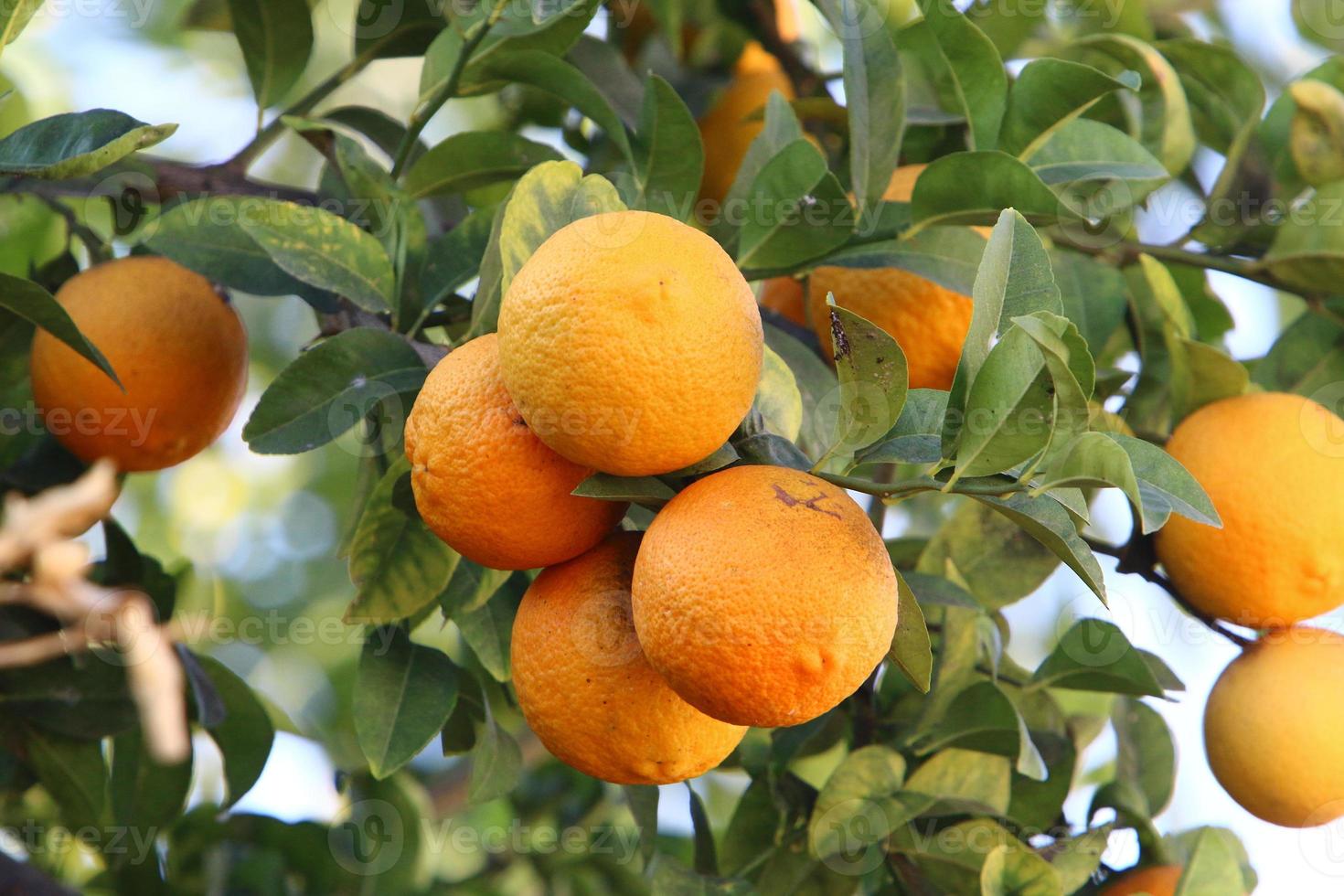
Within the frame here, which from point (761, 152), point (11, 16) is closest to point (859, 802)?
point (761, 152)

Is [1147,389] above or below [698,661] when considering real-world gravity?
below

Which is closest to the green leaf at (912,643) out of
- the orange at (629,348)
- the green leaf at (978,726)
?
the orange at (629,348)

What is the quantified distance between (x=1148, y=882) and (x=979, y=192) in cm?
79

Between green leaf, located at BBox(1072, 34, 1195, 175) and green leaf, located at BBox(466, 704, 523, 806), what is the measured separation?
3.45ft

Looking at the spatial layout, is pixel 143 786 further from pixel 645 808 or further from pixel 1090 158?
pixel 1090 158

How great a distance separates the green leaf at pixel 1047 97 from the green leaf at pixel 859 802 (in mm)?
664

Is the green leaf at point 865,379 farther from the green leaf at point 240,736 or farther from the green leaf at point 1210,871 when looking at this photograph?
the green leaf at point 240,736

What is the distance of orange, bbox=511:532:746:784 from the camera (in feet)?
3.00

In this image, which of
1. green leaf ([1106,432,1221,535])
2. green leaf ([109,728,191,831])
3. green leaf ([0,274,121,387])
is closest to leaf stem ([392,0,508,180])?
green leaf ([0,274,121,387])

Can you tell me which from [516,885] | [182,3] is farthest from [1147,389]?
[182,3]

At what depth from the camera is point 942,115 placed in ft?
4.73

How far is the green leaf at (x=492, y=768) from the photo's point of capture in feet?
4.00

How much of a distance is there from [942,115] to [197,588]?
139 cm

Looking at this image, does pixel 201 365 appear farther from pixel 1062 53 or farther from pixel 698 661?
pixel 1062 53
